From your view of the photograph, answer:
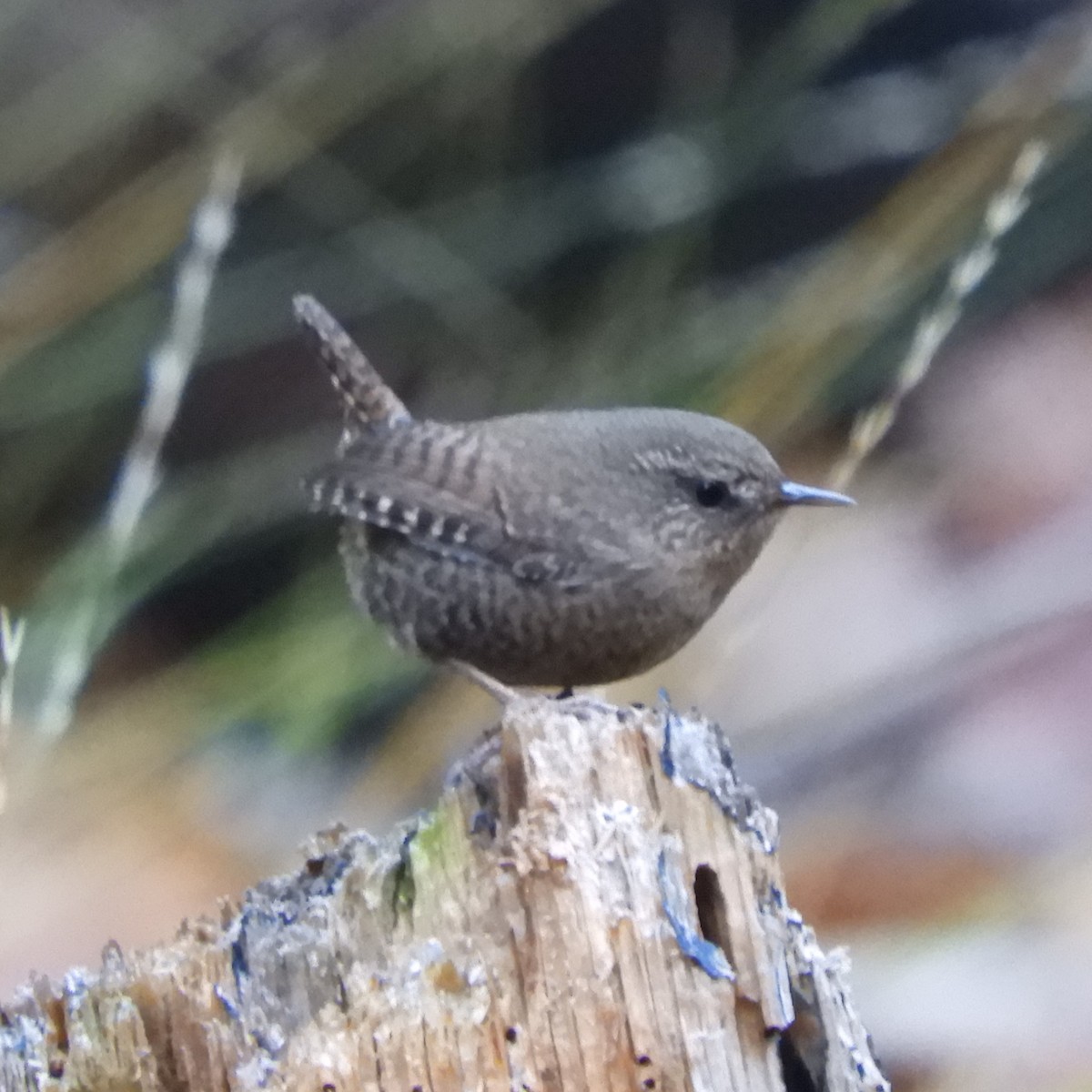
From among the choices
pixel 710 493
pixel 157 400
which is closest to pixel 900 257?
pixel 710 493

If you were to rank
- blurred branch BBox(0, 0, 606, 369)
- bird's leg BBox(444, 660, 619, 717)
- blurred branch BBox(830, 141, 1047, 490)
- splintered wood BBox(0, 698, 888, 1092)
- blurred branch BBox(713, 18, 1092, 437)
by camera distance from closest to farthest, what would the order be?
splintered wood BBox(0, 698, 888, 1092)
bird's leg BBox(444, 660, 619, 717)
blurred branch BBox(830, 141, 1047, 490)
blurred branch BBox(0, 0, 606, 369)
blurred branch BBox(713, 18, 1092, 437)

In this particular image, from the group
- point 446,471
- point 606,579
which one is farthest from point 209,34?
point 606,579

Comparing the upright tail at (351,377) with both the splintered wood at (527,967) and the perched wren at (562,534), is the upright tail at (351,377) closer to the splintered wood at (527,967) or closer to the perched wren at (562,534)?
the perched wren at (562,534)

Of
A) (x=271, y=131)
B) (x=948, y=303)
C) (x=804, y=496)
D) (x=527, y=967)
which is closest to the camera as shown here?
(x=527, y=967)

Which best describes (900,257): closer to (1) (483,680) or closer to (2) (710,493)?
(2) (710,493)

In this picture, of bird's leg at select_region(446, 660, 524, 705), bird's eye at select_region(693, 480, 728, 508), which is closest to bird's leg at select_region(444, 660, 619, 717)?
bird's leg at select_region(446, 660, 524, 705)

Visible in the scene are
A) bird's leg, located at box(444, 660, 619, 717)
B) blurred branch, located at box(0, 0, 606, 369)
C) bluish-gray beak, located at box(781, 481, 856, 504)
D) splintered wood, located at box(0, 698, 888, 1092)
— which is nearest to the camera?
splintered wood, located at box(0, 698, 888, 1092)

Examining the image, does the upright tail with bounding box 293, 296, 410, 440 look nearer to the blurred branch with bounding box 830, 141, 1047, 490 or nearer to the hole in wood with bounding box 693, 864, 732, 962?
the blurred branch with bounding box 830, 141, 1047, 490
